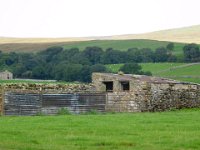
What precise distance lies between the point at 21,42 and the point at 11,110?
388 ft

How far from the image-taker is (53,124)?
26672mm

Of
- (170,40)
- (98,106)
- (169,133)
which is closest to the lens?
(169,133)

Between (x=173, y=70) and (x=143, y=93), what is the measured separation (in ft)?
239

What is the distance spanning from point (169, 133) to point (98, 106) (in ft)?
68.6

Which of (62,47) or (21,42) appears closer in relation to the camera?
(62,47)

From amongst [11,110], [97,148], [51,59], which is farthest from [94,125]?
[51,59]

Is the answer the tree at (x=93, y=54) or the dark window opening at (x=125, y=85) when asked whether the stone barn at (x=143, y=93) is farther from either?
the tree at (x=93, y=54)

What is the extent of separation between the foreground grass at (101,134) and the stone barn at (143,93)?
571 inches

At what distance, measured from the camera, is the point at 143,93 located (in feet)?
144

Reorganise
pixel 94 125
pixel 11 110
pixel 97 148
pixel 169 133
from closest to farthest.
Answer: pixel 97 148, pixel 169 133, pixel 94 125, pixel 11 110

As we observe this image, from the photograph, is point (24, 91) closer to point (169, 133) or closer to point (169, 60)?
point (169, 133)

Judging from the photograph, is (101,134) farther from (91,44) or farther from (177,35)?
(177,35)

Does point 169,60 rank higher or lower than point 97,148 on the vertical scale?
lower

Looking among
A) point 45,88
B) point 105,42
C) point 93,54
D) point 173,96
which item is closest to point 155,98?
point 173,96
